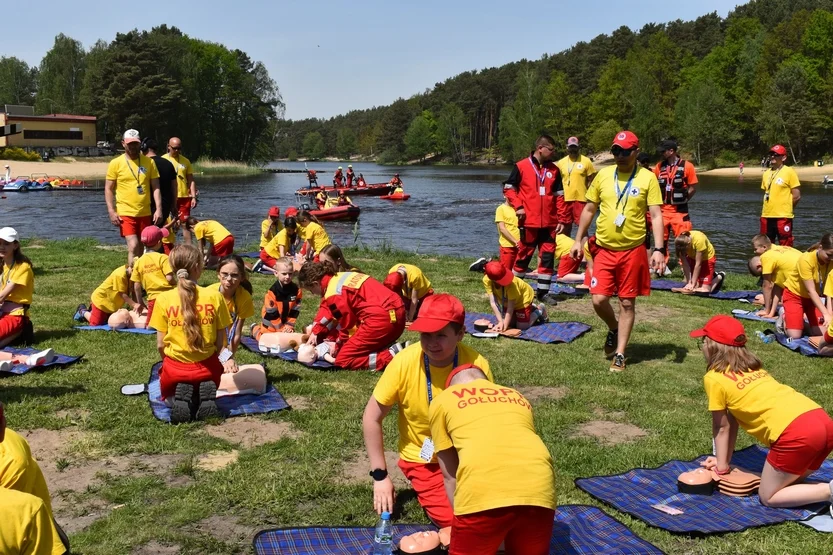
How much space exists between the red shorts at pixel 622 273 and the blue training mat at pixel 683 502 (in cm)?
232

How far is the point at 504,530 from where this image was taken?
2.79 meters

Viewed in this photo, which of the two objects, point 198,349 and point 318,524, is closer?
point 318,524

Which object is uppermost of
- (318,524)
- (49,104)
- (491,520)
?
(49,104)

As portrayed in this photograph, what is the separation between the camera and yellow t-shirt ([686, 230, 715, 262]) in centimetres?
1103

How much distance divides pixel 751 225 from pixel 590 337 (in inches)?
759

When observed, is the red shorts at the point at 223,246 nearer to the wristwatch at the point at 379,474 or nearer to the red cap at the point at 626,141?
the red cap at the point at 626,141

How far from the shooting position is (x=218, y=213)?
104 ft

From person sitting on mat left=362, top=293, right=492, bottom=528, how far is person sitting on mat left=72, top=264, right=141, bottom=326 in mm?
5599

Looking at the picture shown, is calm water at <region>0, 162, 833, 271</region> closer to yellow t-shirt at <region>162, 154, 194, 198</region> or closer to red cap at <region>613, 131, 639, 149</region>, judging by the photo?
yellow t-shirt at <region>162, 154, 194, 198</region>

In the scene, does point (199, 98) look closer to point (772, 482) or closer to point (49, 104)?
point (49, 104)

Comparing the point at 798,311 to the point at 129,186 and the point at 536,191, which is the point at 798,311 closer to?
the point at 536,191

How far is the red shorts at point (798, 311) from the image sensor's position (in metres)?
8.20

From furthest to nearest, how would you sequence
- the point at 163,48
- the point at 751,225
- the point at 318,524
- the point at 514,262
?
1. the point at 163,48
2. the point at 751,225
3. the point at 514,262
4. the point at 318,524

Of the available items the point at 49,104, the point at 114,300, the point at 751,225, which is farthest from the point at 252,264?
the point at 49,104
